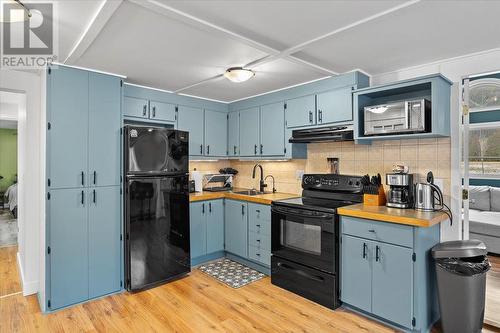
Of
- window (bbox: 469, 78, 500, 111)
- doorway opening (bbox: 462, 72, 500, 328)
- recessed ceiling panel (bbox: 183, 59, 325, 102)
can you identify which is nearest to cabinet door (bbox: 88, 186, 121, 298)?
recessed ceiling panel (bbox: 183, 59, 325, 102)

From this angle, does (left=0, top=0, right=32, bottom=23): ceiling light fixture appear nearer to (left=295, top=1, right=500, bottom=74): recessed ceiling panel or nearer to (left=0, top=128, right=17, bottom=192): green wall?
(left=295, top=1, right=500, bottom=74): recessed ceiling panel

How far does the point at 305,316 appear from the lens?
2672 millimetres

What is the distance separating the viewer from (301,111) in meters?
3.57

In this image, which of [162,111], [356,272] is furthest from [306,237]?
[162,111]

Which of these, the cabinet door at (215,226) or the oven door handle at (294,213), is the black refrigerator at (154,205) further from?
the oven door handle at (294,213)

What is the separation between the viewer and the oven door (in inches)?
110

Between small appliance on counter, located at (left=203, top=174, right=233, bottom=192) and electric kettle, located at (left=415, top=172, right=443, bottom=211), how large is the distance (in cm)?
272

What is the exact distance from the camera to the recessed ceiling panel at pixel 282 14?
1739mm

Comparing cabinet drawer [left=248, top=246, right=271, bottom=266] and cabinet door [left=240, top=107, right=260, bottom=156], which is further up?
cabinet door [left=240, top=107, right=260, bottom=156]

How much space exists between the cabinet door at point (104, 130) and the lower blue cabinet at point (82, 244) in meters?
0.15

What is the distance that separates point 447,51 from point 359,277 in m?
2.15

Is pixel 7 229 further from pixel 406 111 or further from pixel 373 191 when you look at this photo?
pixel 406 111

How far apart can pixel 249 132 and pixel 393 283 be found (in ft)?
8.77

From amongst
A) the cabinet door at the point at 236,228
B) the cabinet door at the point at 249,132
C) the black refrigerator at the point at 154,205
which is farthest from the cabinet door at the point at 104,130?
the cabinet door at the point at 249,132
